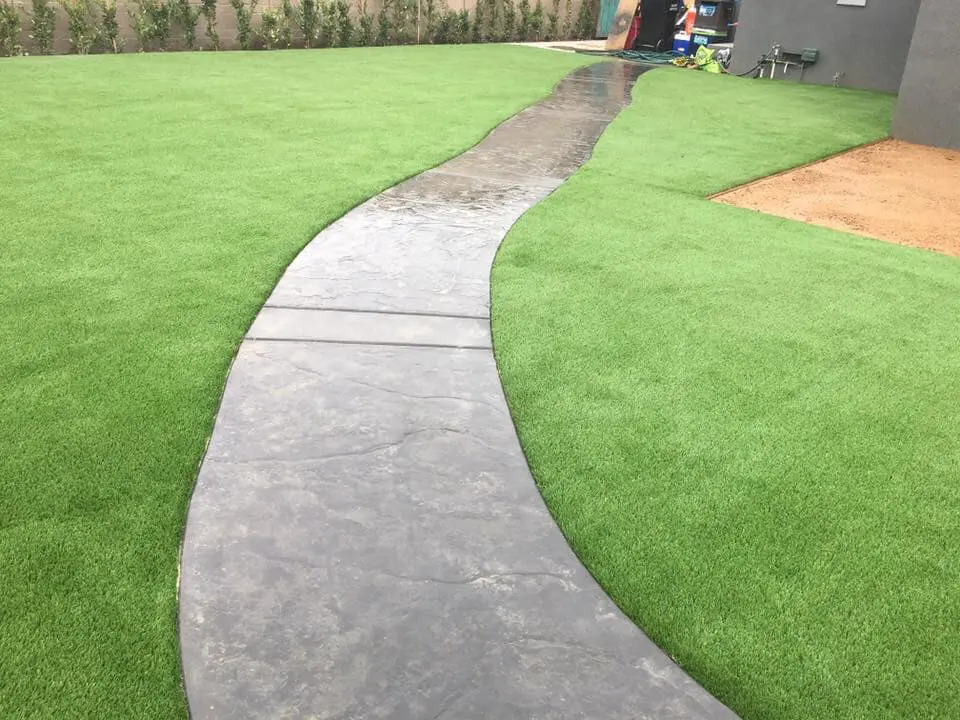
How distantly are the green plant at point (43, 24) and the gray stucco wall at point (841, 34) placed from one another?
11399 mm

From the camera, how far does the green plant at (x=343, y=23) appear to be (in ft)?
49.9

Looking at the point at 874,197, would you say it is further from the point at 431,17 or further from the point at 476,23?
the point at 476,23

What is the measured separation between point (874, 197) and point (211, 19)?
39.4 ft

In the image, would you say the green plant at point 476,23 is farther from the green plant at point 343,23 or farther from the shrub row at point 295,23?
the green plant at point 343,23

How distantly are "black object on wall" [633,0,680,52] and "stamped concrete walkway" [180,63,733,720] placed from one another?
53.8ft

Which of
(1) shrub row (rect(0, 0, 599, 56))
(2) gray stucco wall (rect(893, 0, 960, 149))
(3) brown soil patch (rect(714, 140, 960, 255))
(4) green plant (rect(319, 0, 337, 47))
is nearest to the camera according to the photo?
(3) brown soil patch (rect(714, 140, 960, 255))

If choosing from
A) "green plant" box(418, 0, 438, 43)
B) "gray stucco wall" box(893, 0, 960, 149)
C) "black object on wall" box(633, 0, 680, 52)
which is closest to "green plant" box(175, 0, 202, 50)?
"green plant" box(418, 0, 438, 43)

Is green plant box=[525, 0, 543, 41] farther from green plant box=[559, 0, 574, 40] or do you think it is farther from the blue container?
the blue container

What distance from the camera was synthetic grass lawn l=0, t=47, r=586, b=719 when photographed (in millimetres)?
1713

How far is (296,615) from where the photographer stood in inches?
70.5

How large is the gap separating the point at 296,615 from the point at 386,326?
168cm

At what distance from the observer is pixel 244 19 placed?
1386 cm

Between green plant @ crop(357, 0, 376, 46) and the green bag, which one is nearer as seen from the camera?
the green bag

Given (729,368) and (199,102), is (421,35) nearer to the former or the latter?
(199,102)
